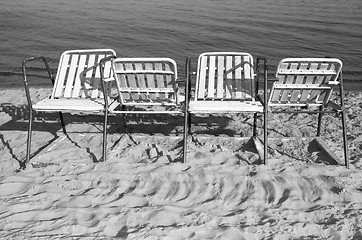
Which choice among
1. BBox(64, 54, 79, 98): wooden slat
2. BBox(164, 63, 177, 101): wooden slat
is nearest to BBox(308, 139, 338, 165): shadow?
BBox(164, 63, 177, 101): wooden slat

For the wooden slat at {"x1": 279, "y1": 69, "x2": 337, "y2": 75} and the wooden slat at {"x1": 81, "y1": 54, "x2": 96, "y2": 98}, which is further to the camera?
the wooden slat at {"x1": 81, "y1": 54, "x2": 96, "y2": 98}

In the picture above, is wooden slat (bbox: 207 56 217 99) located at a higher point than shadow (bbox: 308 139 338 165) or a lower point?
higher

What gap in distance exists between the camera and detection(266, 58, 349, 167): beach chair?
14.9 ft

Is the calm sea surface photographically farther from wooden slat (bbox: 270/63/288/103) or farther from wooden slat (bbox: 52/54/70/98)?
wooden slat (bbox: 270/63/288/103)

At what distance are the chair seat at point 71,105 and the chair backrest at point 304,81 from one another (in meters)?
1.95

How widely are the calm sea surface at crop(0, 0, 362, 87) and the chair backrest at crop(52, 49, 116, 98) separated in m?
5.32

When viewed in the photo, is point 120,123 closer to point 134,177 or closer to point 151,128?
point 151,128

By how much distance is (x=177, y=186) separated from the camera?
3.88 meters

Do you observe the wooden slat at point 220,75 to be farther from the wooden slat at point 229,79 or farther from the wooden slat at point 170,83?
the wooden slat at point 170,83

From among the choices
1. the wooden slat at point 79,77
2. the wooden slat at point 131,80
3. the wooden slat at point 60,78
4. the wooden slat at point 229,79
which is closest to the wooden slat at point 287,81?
the wooden slat at point 229,79

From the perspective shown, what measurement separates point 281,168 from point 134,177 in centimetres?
144

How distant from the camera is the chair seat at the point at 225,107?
4.59m

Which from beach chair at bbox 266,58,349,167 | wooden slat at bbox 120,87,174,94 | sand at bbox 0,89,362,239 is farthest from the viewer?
wooden slat at bbox 120,87,174,94

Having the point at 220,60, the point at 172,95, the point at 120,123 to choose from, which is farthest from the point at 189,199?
the point at 120,123
